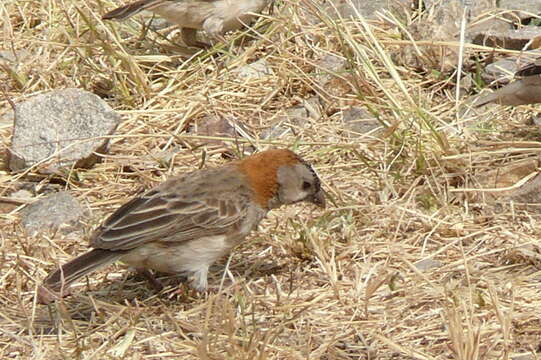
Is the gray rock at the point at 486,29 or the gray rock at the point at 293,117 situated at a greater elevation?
the gray rock at the point at 293,117

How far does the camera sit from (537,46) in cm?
911

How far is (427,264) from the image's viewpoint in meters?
6.55

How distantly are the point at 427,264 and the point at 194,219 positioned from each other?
1274 mm

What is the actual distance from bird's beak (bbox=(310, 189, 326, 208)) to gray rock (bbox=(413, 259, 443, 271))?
1.97 ft

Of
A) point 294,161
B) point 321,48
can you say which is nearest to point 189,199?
point 294,161

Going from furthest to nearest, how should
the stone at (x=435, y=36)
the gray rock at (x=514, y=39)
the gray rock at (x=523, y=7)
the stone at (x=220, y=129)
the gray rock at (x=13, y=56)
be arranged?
the gray rock at (x=523, y=7), the gray rock at (x=13, y=56), the gray rock at (x=514, y=39), the stone at (x=435, y=36), the stone at (x=220, y=129)

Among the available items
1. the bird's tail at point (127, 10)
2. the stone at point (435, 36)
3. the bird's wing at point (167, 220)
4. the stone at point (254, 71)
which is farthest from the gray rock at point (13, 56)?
the bird's wing at point (167, 220)

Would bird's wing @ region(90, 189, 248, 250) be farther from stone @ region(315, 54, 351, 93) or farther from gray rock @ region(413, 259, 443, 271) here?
stone @ region(315, 54, 351, 93)

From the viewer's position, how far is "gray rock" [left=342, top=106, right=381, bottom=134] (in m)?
8.20

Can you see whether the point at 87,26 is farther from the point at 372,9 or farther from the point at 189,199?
the point at 189,199

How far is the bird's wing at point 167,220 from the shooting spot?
6086mm

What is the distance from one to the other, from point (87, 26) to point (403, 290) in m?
4.13

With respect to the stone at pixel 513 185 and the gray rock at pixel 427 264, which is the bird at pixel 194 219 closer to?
the gray rock at pixel 427 264

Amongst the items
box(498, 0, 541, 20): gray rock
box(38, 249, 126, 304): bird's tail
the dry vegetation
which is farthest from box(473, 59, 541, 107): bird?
box(38, 249, 126, 304): bird's tail
